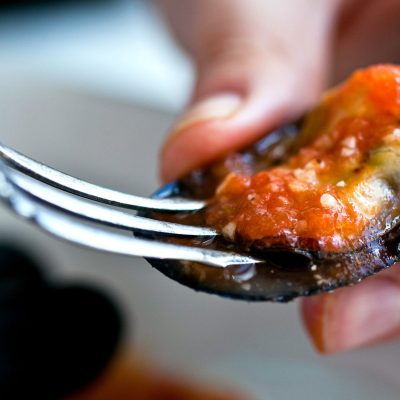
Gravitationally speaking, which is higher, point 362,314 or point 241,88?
point 241,88

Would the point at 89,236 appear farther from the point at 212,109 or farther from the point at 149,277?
the point at 149,277

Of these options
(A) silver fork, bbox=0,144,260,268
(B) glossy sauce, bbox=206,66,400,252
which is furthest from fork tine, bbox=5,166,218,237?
(B) glossy sauce, bbox=206,66,400,252

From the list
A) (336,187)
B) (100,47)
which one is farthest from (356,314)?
(100,47)

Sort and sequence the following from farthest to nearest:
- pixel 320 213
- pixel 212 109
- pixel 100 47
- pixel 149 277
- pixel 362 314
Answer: pixel 100 47
pixel 149 277
pixel 212 109
pixel 362 314
pixel 320 213

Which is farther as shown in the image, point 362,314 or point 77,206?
point 362,314

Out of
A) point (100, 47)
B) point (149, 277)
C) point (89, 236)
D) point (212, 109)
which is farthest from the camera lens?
point (100, 47)

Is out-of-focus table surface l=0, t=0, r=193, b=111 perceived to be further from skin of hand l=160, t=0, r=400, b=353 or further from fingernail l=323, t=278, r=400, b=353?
fingernail l=323, t=278, r=400, b=353

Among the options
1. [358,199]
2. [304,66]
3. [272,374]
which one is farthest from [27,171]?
[272,374]
